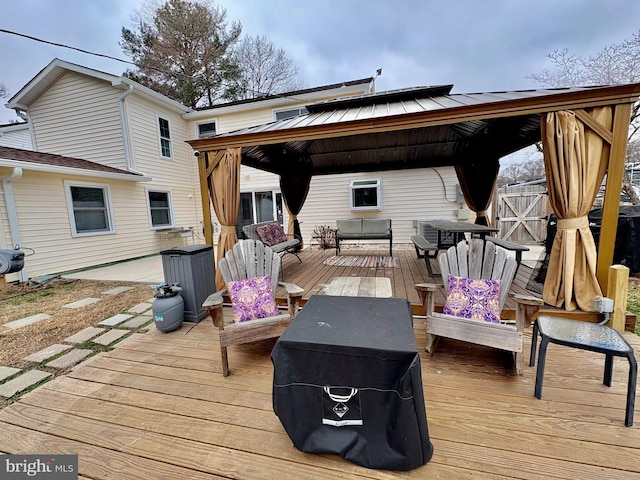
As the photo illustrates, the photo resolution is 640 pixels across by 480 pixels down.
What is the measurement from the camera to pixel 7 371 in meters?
2.33

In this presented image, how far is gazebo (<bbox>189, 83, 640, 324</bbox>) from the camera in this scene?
248cm

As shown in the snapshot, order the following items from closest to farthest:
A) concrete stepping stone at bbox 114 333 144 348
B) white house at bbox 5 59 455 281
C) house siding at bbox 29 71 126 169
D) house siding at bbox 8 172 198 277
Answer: concrete stepping stone at bbox 114 333 144 348, house siding at bbox 8 172 198 277, white house at bbox 5 59 455 281, house siding at bbox 29 71 126 169

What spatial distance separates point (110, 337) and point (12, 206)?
15.0 ft

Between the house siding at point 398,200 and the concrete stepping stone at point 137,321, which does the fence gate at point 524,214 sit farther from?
the concrete stepping stone at point 137,321

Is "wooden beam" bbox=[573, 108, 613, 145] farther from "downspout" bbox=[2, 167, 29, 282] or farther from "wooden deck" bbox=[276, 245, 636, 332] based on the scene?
"downspout" bbox=[2, 167, 29, 282]

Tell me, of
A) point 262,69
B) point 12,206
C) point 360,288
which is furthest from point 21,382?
point 262,69

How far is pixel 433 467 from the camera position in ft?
4.37

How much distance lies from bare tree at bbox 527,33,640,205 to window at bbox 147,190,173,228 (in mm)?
12750

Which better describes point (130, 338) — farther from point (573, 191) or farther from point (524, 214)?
point (524, 214)

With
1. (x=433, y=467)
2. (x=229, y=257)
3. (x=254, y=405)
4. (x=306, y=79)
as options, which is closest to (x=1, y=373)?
(x=229, y=257)

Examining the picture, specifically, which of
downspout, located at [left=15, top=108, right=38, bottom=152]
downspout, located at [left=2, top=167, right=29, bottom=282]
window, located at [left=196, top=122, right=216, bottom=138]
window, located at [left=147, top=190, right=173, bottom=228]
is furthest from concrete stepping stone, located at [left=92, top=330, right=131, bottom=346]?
downspout, located at [left=15, top=108, right=38, bottom=152]

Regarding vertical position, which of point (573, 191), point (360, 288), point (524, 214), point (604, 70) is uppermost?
point (604, 70)

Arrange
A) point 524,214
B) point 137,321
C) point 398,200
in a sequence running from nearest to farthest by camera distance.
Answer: point 137,321
point 398,200
point 524,214

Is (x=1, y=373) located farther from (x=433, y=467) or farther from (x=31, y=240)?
(x=31, y=240)
